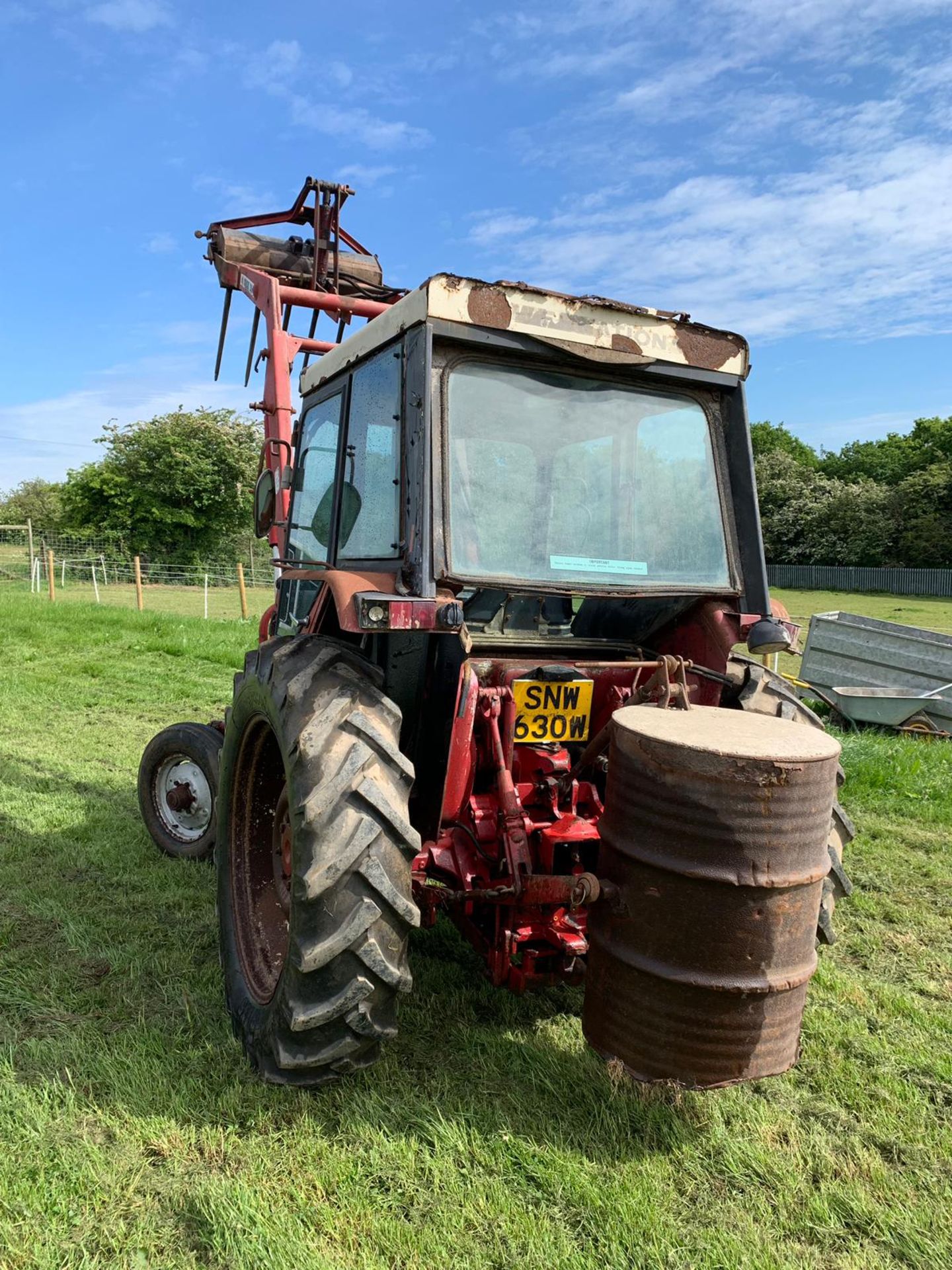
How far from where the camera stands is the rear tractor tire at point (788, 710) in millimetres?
3387

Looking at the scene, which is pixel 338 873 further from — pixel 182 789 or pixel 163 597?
pixel 163 597

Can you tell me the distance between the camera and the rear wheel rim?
136 inches

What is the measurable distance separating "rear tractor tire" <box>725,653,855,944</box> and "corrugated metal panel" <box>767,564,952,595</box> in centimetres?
4388

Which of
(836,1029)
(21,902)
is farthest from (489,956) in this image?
(21,902)

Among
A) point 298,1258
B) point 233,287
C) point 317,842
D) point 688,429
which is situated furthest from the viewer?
point 233,287

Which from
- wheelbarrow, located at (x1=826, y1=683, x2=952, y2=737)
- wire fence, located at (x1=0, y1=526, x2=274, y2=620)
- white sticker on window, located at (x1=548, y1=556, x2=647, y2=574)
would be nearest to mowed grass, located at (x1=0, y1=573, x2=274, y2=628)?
wire fence, located at (x1=0, y1=526, x2=274, y2=620)

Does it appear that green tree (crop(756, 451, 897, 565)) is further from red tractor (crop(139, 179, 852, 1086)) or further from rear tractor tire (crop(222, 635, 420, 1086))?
rear tractor tire (crop(222, 635, 420, 1086))

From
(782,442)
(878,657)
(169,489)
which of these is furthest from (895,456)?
(878,657)

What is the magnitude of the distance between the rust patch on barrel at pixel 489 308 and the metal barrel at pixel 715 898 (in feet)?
4.71

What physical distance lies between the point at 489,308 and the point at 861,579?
155 ft

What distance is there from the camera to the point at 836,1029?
3367 mm

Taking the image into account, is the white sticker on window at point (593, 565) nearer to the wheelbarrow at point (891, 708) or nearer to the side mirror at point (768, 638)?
the side mirror at point (768, 638)

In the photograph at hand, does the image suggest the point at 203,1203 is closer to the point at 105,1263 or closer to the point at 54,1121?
the point at 105,1263

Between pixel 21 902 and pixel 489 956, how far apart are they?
247 centimetres
